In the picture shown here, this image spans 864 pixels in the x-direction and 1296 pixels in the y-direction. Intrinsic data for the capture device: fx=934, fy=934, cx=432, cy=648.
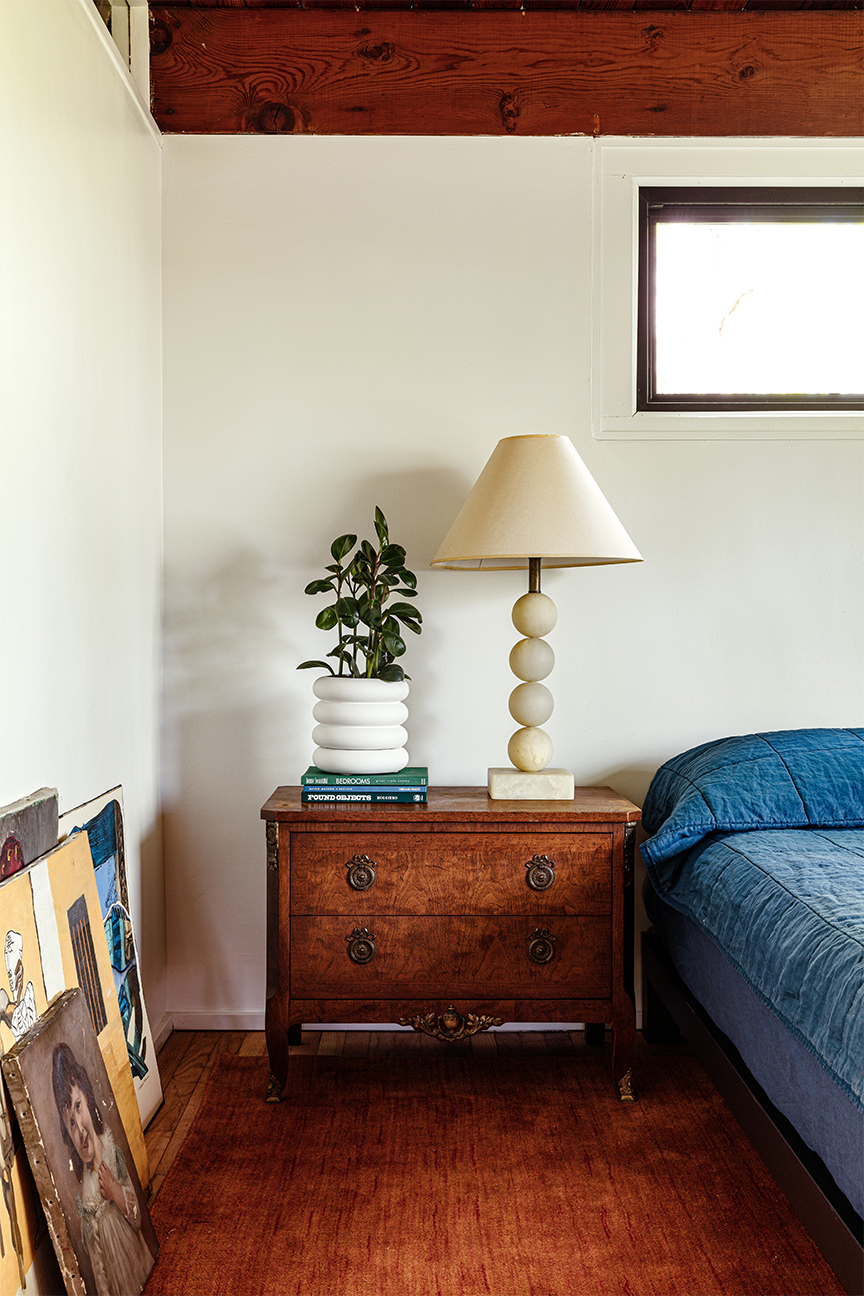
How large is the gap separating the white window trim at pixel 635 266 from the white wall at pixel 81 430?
3.86 ft

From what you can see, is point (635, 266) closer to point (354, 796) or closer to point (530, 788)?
point (530, 788)

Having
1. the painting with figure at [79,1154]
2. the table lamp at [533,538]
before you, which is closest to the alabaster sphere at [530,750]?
the table lamp at [533,538]

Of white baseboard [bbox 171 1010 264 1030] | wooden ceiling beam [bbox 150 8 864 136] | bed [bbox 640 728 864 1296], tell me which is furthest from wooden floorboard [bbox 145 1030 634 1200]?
wooden ceiling beam [bbox 150 8 864 136]

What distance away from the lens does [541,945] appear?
2.05 metres

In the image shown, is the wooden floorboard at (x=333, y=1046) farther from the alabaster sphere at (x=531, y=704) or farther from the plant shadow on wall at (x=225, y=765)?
the alabaster sphere at (x=531, y=704)

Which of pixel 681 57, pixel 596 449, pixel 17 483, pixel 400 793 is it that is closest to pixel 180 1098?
pixel 400 793

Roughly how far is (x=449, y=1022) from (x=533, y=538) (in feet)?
3.53

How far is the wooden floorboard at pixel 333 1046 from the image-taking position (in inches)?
87.1

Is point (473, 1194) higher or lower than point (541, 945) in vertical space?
lower

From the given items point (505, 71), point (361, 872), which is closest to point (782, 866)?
point (361, 872)

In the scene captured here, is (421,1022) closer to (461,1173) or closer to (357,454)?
(461,1173)

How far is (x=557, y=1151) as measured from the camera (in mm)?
1849

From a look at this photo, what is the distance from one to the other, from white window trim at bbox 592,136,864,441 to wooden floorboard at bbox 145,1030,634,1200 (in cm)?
159

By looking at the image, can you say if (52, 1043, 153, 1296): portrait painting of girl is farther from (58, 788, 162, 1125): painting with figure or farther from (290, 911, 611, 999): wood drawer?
(290, 911, 611, 999): wood drawer
